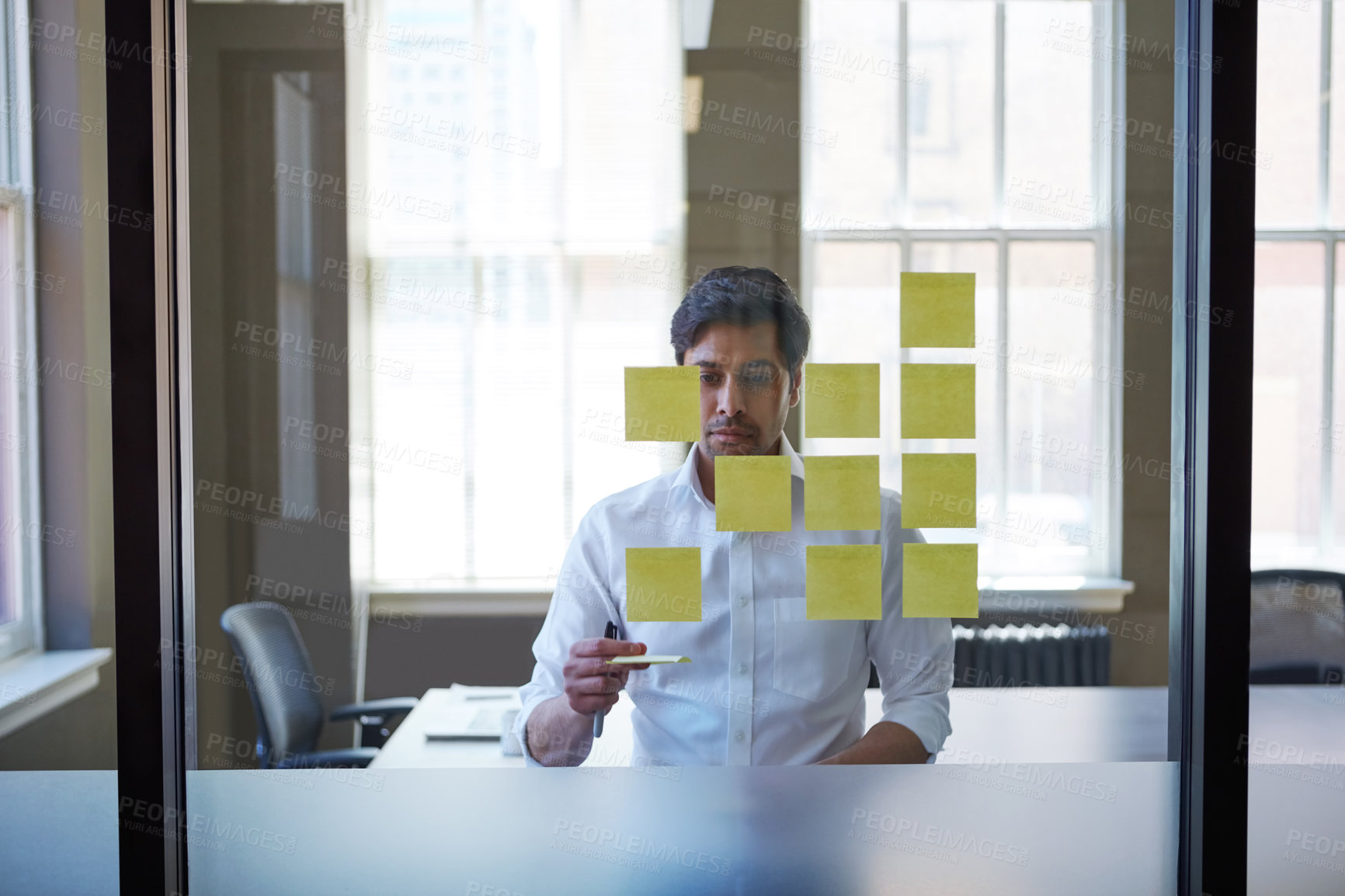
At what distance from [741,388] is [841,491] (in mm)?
196

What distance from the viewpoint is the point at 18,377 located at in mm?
1828

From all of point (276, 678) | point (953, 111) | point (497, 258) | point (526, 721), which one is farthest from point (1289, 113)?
point (276, 678)

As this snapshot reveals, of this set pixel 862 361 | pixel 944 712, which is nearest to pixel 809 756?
pixel 944 712

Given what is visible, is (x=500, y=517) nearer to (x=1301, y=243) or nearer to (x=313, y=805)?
(x=313, y=805)

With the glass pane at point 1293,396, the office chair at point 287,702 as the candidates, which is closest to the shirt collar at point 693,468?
the office chair at point 287,702

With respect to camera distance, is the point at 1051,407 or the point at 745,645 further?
the point at 1051,407

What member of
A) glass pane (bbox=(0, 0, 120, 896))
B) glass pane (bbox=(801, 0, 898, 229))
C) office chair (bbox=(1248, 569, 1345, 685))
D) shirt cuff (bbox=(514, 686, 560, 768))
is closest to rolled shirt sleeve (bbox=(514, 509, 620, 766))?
shirt cuff (bbox=(514, 686, 560, 768))

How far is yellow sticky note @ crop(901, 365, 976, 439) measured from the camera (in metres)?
1.08

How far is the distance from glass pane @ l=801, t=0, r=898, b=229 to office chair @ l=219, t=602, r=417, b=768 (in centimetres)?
98

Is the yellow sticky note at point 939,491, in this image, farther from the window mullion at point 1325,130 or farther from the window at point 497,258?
the window mullion at point 1325,130

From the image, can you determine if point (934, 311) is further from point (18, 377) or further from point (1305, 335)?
point (18, 377)

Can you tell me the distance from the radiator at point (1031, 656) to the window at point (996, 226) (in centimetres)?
11

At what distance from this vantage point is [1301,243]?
1.82m

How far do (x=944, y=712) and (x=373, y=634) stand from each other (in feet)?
2.89
